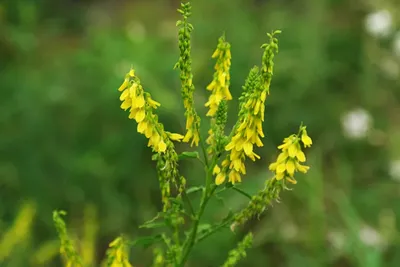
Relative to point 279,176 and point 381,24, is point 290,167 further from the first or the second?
point 381,24

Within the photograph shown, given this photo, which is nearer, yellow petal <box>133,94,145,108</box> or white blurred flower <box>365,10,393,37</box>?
yellow petal <box>133,94,145,108</box>

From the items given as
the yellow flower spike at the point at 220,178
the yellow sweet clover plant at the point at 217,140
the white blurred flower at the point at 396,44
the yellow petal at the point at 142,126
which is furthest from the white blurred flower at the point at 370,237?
the yellow petal at the point at 142,126

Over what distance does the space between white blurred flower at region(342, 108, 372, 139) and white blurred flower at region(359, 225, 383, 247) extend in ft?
2.36

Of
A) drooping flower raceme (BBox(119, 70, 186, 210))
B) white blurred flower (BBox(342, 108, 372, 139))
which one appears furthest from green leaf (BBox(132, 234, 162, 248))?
white blurred flower (BBox(342, 108, 372, 139))

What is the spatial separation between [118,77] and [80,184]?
1.87 ft

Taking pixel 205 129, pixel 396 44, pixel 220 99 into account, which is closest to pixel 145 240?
pixel 220 99

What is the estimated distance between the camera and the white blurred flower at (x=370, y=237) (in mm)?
2741

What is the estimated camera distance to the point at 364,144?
3615 millimetres

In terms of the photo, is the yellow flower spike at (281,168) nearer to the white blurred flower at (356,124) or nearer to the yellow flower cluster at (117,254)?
the yellow flower cluster at (117,254)

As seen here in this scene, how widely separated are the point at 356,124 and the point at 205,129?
950 millimetres

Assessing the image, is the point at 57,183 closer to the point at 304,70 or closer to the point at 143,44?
the point at 143,44

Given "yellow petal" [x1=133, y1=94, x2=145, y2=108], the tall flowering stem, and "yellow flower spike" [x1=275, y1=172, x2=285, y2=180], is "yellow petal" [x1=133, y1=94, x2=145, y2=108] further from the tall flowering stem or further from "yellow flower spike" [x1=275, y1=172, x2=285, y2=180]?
"yellow flower spike" [x1=275, y1=172, x2=285, y2=180]

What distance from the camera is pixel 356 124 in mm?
3482

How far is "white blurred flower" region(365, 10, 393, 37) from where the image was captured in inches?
140
